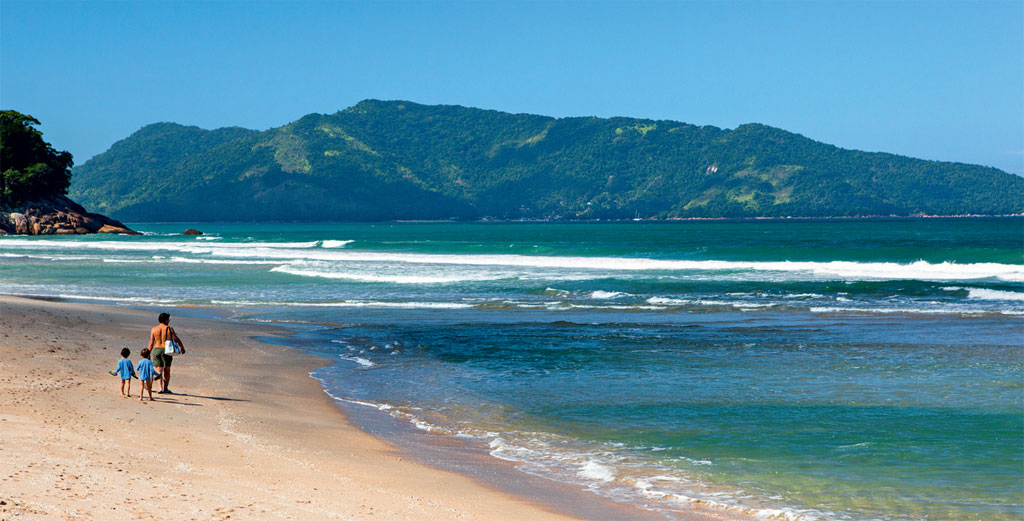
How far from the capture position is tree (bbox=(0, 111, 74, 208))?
9875 cm

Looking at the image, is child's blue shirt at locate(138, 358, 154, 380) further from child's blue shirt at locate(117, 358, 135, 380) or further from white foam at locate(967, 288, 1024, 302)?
white foam at locate(967, 288, 1024, 302)

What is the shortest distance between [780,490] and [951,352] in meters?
10.1

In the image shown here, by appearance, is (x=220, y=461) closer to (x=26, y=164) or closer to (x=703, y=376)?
Result: (x=703, y=376)

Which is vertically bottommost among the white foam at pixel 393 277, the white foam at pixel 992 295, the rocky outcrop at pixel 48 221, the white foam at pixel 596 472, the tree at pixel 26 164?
→ the white foam at pixel 596 472

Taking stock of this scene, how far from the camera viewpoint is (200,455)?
8.67 m

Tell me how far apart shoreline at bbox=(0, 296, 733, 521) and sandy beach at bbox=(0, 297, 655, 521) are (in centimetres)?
2

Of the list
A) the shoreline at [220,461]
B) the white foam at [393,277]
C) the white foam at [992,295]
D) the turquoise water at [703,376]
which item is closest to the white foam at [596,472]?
the turquoise water at [703,376]

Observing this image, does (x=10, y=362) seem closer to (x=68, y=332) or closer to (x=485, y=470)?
(x=68, y=332)

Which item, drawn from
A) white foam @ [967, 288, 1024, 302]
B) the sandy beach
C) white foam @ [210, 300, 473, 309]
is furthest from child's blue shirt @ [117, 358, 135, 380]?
white foam @ [967, 288, 1024, 302]

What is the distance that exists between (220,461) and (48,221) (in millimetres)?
104524

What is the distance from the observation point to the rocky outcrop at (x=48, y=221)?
99.1 m

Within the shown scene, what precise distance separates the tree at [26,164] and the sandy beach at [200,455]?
9614cm

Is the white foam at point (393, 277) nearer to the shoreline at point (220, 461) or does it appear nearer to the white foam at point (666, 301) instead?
the white foam at point (666, 301)

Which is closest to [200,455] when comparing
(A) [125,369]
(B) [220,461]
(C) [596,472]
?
(B) [220,461]
